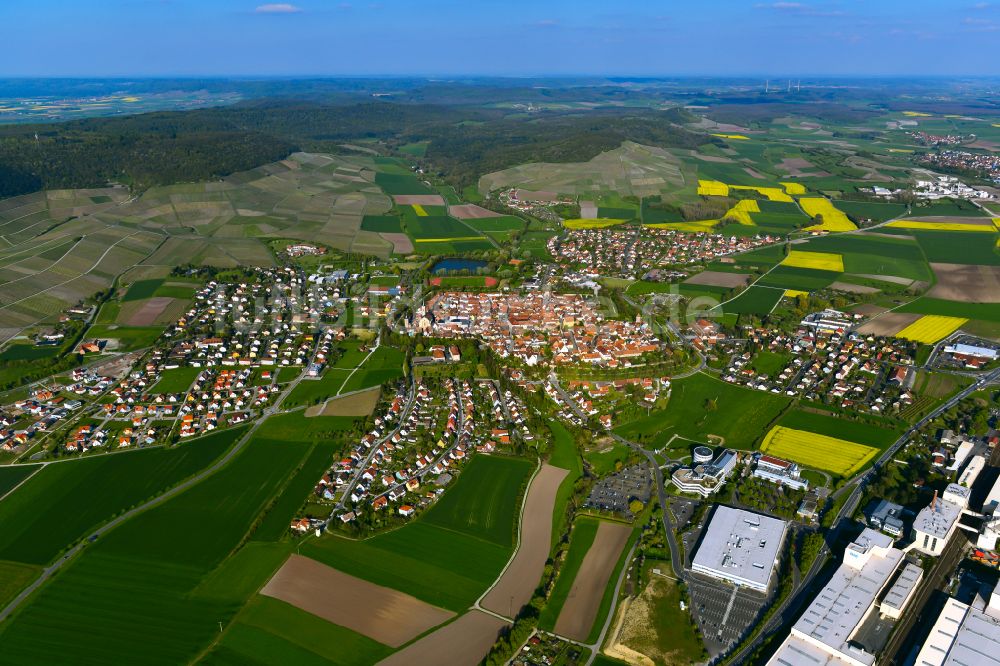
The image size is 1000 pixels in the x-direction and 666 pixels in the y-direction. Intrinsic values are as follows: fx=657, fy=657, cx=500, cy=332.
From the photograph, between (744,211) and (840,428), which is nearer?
(840,428)

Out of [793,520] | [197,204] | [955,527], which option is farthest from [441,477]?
[197,204]

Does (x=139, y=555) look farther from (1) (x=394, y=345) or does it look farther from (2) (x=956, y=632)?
(2) (x=956, y=632)

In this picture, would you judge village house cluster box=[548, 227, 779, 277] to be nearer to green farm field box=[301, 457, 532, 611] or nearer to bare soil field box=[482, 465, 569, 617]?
bare soil field box=[482, 465, 569, 617]

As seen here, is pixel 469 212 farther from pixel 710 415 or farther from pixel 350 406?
pixel 710 415

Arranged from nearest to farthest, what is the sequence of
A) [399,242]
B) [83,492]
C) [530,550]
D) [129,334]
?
1. [530,550]
2. [83,492]
3. [129,334]
4. [399,242]

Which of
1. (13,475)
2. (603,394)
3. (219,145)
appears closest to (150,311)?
(13,475)

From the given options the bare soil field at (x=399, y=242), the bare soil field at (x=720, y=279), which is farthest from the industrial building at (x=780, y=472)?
the bare soil field at (x=399, y=242)

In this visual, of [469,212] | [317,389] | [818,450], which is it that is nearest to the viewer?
[818,450]

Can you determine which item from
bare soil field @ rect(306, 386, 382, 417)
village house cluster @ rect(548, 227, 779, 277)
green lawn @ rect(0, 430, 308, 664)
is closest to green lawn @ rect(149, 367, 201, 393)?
bare soil field @ rect(306, 386, 382, 417)
